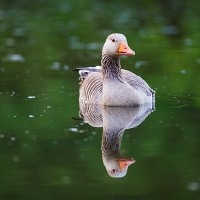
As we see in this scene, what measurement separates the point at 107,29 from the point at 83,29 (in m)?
0.77

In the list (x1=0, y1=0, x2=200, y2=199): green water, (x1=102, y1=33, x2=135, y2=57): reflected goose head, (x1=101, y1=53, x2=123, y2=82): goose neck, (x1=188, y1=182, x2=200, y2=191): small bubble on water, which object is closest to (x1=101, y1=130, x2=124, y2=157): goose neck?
(x1=0, y1=0, x2=200, y2=199): green water

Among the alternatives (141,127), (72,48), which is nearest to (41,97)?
(141,127)

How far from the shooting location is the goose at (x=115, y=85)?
11.9m

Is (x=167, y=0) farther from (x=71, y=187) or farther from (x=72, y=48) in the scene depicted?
(x=71, y=187)

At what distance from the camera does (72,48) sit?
761 inches

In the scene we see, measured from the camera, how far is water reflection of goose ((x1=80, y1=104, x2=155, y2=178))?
8.55 meters

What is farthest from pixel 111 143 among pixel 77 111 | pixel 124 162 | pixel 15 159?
pixel 77 111

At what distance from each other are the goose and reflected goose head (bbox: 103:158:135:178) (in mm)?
3056

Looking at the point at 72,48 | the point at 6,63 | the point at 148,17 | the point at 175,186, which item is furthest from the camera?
the point at 148,17

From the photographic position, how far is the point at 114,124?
10711 millimetres

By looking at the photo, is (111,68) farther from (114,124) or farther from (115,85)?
(114,124)

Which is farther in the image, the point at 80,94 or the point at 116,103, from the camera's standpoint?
the point at 80,94

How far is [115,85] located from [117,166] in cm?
368

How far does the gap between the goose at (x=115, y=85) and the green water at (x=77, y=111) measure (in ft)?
1.09
